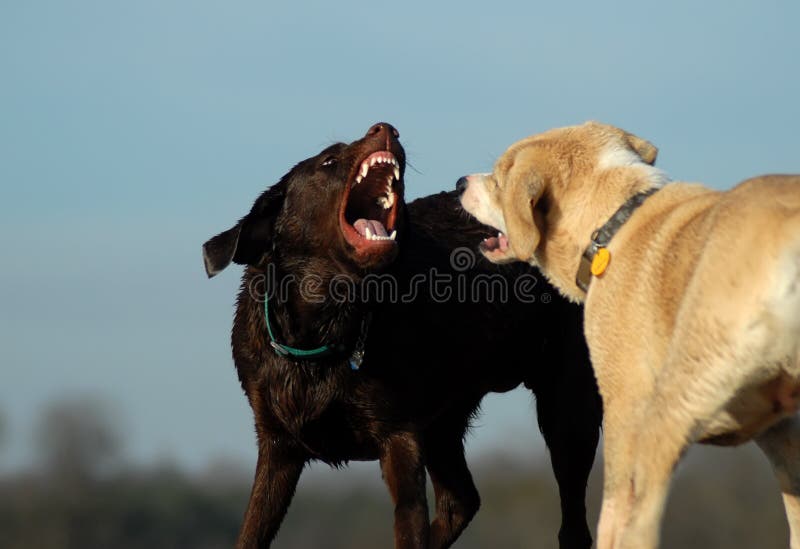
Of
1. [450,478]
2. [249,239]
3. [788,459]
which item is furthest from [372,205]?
[788,459]

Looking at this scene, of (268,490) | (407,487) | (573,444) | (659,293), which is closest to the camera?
(659,293)

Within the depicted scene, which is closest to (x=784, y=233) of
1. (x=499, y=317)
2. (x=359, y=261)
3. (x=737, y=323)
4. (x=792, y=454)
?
(x=737, y=323)

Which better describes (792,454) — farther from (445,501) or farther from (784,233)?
(445,501)

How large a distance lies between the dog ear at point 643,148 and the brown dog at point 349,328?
4.49 ft

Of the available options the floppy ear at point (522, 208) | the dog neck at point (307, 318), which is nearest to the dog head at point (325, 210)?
the dog neck at point (307, 318)

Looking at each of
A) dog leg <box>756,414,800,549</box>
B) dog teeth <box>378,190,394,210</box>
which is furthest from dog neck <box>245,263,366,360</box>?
dog leg <box>756,414,800,549</box>

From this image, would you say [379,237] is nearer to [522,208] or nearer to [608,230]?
[522,208]

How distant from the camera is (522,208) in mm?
6453

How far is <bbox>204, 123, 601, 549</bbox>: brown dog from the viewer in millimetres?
7547

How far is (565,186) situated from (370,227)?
1.50 m

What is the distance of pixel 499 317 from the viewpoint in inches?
330

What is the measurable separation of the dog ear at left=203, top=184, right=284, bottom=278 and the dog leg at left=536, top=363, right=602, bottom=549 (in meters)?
2.11

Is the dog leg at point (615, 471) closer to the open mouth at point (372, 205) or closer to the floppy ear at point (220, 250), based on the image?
the open mouth at point (372, 205)

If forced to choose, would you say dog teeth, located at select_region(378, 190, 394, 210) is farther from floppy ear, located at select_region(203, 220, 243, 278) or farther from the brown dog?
floppy ear, located at select_region(203, 220, 243, 278)
